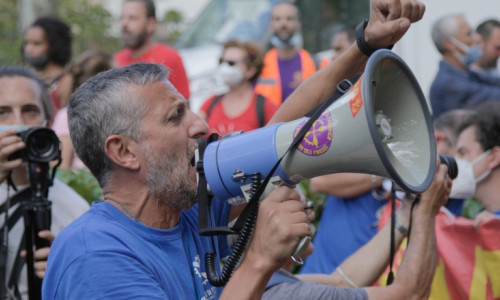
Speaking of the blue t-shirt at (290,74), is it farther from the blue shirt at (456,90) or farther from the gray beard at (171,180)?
the gray beard at (171,180)

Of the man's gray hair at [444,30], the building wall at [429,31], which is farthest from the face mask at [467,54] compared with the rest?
the building wall at [429,31]

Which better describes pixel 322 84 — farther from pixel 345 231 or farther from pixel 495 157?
pixel 345 231

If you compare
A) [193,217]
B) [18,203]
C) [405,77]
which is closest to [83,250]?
[193,217]

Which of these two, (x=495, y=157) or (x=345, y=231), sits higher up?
(x=495, y=157)

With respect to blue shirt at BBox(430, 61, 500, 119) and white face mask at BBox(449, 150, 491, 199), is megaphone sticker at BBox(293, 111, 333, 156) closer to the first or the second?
white face mask at BBox(449, 150, 491, 199)

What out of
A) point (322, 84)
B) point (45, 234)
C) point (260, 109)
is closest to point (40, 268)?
point (45, 234)

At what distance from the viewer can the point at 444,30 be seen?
22.0ft

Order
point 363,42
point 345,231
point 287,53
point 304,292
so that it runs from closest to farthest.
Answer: point 363,42 → point 304,292 → point 345,231 → point 287,53

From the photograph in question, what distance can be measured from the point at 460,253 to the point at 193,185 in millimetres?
1729

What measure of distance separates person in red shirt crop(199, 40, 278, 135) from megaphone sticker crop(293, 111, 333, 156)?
394 centimetres

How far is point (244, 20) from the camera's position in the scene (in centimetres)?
1058

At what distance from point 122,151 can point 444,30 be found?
4798 millimetres

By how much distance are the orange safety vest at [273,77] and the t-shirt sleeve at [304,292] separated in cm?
437

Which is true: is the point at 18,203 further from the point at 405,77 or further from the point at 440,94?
the point at 440,94
